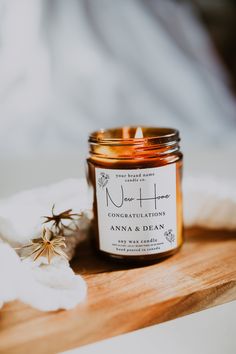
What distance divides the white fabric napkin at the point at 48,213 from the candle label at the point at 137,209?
0.17ft

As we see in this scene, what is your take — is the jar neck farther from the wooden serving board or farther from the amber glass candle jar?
the wooden serving board

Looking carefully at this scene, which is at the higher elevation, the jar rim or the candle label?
the jar rim

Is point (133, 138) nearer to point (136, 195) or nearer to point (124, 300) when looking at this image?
point (136, 195)

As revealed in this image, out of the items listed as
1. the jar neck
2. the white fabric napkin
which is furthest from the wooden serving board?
the jar neck

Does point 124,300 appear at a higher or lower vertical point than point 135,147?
lower

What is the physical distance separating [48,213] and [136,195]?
0.11 meters

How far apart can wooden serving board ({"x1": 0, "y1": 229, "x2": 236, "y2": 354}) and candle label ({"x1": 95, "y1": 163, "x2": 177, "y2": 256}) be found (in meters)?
0.03

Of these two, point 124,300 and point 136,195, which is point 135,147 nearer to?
point 136,195

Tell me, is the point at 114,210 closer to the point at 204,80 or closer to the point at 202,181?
the point at 202,181

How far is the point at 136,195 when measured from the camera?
530mm

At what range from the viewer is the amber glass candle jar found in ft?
1.73

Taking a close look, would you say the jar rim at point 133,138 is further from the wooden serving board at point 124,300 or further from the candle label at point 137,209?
the wooden serving board at point 124,300

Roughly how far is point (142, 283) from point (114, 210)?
85 millimetres

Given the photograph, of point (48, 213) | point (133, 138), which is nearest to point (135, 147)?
point (133, 138)
